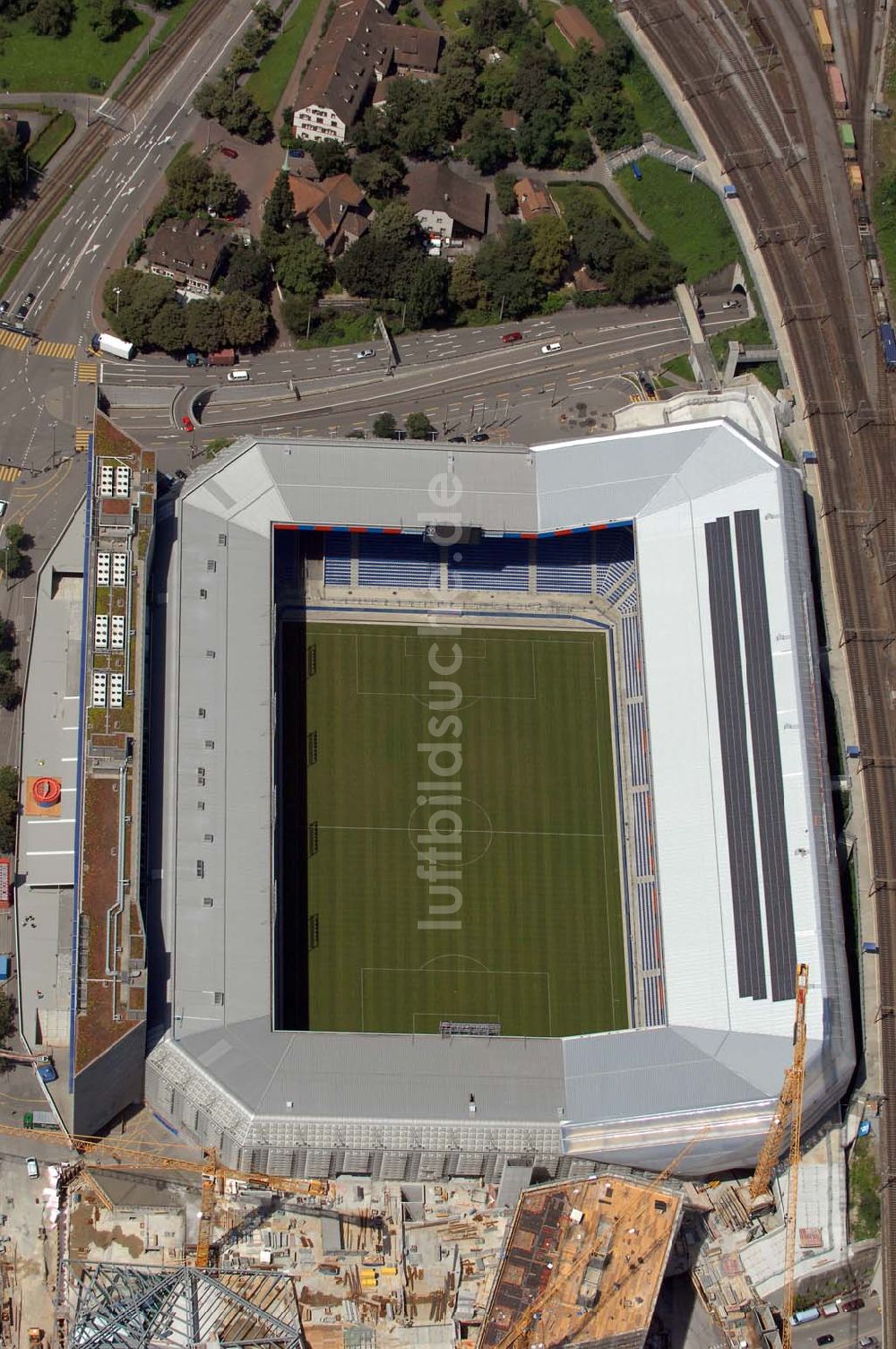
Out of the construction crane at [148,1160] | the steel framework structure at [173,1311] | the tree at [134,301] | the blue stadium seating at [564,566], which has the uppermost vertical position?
the tree at [134,301]

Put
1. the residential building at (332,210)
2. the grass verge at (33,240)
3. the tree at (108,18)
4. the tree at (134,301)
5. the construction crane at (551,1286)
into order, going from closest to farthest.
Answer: the construction crane at (551,1286), the tree at (134,301), the grass verge at (33,240), the residential building at (332,210), the tree at (108,18)

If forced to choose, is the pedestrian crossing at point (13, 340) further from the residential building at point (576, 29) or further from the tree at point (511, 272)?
the residential building at point (576, 29)

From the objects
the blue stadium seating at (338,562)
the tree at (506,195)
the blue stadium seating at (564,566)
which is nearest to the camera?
→ the blue stadium seating at (338,562)

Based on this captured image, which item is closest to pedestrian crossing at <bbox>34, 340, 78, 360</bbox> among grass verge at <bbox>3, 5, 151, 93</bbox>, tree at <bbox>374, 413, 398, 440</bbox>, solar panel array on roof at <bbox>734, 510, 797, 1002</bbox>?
grass verge at <bbox>3, 5, 151, 93</bbox>

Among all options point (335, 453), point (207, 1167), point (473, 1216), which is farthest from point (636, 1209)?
point (335, 453)

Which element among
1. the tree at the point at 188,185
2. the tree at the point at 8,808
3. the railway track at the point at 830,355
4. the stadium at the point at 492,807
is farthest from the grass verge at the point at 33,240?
the railway track at the point at 830,355

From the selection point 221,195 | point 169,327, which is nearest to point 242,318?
point 169,327

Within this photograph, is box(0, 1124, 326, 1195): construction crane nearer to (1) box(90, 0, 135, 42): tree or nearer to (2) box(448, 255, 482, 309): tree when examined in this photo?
(2) box(448, 255, 482, 309): tree
